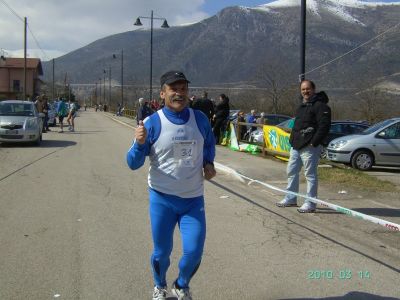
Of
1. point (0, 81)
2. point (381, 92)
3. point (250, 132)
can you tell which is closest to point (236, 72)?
point (0, 81)

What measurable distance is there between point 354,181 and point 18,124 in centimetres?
1141

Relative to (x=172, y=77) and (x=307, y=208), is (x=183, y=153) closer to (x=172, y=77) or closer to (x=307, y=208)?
(x=172, y=77)

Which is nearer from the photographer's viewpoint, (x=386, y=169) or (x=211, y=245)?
(x=211, y=245)

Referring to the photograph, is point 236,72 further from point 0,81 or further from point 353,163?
point 353,163

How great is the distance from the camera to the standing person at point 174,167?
4.20 meters

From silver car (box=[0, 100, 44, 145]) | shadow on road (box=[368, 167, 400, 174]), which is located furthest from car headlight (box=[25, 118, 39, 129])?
shadow on road (box=[368, 167, 400, 174])

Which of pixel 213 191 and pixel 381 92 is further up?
pixel 381 92

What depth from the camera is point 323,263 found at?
564 centimetres

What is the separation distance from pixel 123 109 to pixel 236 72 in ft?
341

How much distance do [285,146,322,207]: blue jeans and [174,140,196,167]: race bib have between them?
4.08m

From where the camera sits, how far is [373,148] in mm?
15773

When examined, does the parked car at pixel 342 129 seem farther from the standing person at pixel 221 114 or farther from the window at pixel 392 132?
the window at pixel 392 132

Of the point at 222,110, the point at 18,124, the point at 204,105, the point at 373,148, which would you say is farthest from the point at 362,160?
the point at 18,124

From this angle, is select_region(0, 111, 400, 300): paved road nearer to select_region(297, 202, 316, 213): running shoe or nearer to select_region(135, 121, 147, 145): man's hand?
select_region(297, 202, 316, 213): running shoe
